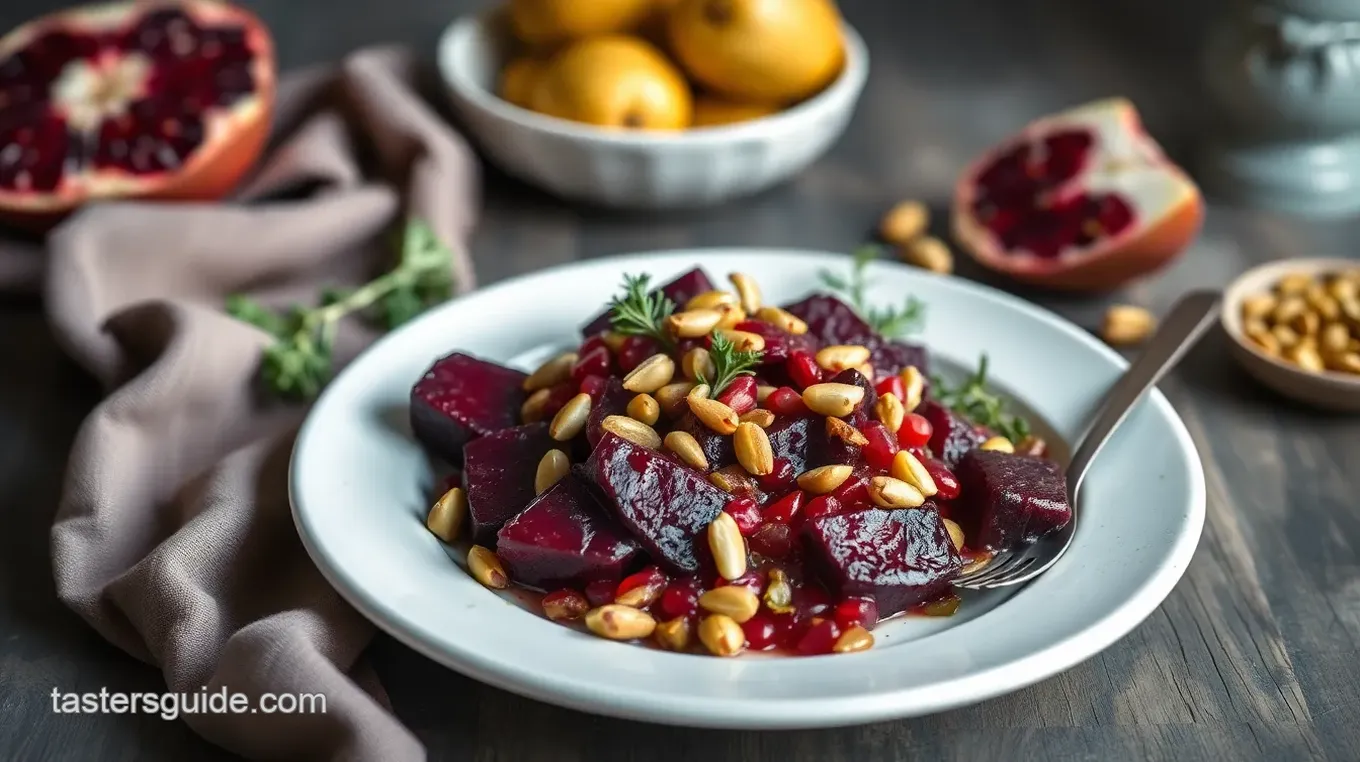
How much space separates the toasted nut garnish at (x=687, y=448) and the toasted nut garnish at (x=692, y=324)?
10.2 inches

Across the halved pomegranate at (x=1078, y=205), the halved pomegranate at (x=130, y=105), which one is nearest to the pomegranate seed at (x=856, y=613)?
the halved pomegranate at (x=1078, y=205)

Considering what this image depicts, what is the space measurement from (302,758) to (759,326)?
117cm

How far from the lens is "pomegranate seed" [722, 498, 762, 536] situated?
234cm

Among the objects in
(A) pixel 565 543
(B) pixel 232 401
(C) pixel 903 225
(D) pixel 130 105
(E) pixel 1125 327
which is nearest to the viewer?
(A) pixel 565 543

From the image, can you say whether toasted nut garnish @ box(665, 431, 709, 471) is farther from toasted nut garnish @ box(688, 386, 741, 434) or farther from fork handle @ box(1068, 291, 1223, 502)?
fork handle @ box(1068, 291, 1223, 502)

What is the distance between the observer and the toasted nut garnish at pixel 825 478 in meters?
2.38

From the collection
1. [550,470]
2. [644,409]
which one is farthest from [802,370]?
[550,470]

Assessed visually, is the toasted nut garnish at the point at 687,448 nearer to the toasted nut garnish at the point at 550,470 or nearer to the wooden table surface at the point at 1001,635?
the toasted nut garnish at the point at 550,470

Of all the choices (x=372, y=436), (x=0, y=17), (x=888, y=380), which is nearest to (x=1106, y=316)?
(x=888, y=380)

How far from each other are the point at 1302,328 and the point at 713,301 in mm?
1647

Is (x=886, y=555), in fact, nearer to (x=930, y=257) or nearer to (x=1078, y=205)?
(x=930, y=257)

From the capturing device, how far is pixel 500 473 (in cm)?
250

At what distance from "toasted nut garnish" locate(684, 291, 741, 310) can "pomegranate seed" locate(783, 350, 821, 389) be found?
0.21m

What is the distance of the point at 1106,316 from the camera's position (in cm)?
358
